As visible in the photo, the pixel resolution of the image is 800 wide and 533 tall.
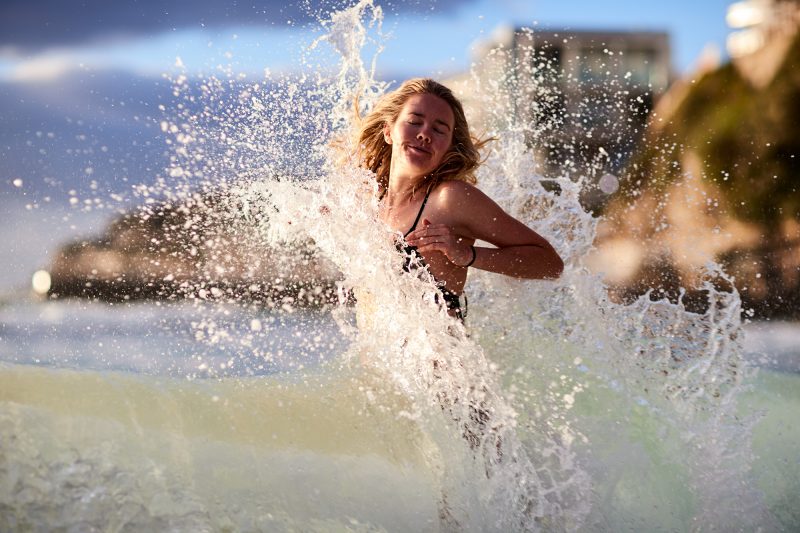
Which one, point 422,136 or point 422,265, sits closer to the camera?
point 422,265

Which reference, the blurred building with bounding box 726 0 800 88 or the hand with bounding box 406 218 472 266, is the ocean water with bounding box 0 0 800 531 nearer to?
the hand with bounding box 406 218 472 266

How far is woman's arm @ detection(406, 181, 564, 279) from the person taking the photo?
3.29 m

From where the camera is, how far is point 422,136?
3.55 metres

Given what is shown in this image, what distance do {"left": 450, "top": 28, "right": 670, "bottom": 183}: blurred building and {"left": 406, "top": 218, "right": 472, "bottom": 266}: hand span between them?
15.4m

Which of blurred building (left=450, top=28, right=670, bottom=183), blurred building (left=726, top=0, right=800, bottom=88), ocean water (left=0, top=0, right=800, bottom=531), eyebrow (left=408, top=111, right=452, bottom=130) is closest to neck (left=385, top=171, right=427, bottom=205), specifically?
ocean water (left=0, top=0, right=800, bottom=531)

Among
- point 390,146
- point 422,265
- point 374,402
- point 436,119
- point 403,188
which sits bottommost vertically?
point 374,402

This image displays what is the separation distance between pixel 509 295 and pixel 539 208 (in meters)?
0.59

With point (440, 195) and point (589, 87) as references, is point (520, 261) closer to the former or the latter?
point (440, 195)

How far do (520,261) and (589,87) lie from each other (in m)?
26.2

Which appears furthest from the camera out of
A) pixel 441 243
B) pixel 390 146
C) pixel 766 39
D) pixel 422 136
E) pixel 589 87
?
pixel 589 87

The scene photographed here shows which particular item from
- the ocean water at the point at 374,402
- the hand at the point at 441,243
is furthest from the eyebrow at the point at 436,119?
the hand at the point at 441,243

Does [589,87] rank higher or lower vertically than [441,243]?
higher

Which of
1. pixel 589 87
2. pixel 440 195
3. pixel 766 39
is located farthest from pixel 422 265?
pixel 589 87

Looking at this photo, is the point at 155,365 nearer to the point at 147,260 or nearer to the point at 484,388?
the point at 484,388
